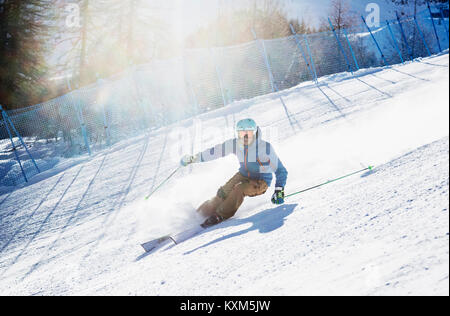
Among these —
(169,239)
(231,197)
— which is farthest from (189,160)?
(169,239)

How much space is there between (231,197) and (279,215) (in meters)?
0.76

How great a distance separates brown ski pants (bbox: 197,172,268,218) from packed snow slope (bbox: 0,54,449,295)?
18cm

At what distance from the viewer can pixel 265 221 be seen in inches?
144

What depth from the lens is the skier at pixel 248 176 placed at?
4.18 meters

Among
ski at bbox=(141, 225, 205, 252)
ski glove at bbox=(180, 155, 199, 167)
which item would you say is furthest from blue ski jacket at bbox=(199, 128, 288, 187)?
ski at bbox=(141, 225, 205, 252)

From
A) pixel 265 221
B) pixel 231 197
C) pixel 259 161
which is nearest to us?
pixel 265 221

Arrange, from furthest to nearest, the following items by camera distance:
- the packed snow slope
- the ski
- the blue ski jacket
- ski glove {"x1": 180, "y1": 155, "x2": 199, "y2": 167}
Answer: ski glove {"x1": 180, "y1": 155, "x2": 199, "y2": 167}, the blue ski jacket, the ski, the packed snow slope

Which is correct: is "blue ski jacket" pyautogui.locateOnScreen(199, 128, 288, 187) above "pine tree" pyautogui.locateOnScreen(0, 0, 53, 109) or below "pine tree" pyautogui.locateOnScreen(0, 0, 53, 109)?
below

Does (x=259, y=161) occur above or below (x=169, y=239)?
above

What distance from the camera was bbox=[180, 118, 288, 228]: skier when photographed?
13.7 ft

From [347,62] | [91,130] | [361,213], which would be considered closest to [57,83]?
[91,130]

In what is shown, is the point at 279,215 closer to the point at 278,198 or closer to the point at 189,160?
the point at 278,198

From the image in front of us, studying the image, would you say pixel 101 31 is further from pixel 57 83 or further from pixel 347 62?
pixel 347 62

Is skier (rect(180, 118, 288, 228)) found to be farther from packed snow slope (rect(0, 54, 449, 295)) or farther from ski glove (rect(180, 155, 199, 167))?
ski glove (rect(180, 155, 199, 167))
